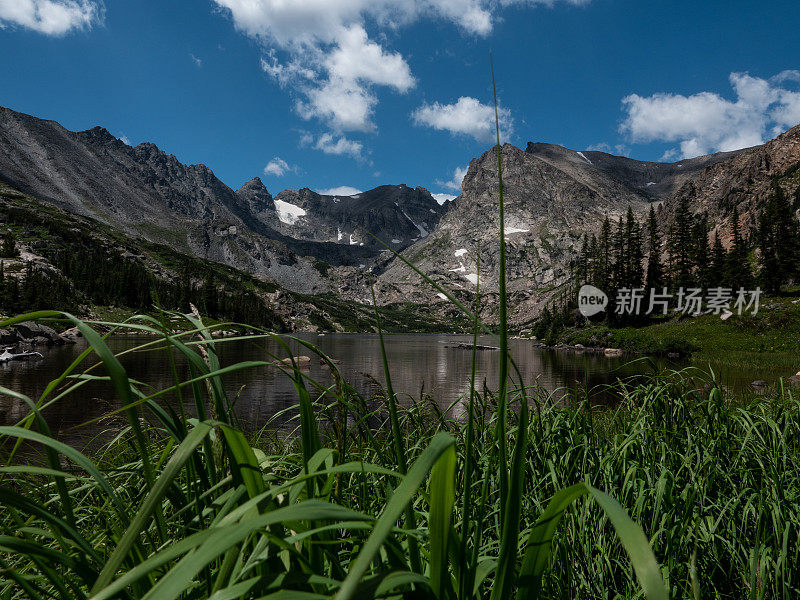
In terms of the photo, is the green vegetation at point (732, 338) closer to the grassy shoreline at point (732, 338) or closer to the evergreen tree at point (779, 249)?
the grassy shoreline at point (732, 338)

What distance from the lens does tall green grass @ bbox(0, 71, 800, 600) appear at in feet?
2.45

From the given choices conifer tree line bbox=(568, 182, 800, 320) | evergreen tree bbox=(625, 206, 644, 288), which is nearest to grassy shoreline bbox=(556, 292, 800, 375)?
conifer tree line bbox=(568, 182, 800, 320)

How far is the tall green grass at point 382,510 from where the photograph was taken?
747 mm

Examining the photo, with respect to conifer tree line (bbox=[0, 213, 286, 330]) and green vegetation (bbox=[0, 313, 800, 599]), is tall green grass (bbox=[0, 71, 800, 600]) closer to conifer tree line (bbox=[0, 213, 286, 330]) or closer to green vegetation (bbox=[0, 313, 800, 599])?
green vegetation (bbox=[0, 313, 800, 599])

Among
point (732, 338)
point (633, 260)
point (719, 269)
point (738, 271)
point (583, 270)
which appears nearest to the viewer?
point (732, 338)

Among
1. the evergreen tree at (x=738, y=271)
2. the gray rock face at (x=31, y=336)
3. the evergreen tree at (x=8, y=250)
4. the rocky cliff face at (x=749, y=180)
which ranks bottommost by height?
the gray rock face at (x=31, y=336)

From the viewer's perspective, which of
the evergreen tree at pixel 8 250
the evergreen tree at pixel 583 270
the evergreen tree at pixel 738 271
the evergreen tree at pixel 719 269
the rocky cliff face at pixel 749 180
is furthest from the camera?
the rocky cliff face at pixel 749 180

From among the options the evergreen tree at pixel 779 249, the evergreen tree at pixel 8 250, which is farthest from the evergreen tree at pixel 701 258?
the evergreen tree at pixel 8 250

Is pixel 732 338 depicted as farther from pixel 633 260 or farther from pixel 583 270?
pixel 583 270

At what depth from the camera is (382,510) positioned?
2459 millimetres

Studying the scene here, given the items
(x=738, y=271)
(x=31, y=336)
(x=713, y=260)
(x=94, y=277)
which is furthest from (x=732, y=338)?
(x=94, y=277)

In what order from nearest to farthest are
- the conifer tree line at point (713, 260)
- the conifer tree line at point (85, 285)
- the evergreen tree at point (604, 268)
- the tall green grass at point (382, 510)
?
1. the tall green grass at point (382, 510)
2. the conifer tree line at point (713, 260)
3. the evergreen tree at point (604, 268)
4. the conifer tree line at point (85, 285)

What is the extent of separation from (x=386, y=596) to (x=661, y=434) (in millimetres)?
3690

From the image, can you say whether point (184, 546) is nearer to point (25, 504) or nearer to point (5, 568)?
point (25, 504)
